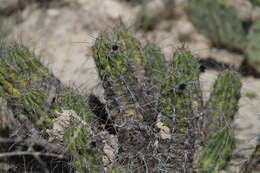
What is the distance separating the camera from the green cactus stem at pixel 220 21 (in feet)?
17.3

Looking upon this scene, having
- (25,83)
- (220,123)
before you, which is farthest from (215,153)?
(25,83)

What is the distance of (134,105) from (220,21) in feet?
8.27

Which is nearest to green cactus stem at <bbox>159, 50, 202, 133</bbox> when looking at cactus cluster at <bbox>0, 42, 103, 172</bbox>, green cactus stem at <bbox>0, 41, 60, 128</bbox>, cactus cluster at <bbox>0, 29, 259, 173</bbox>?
cactus cluster at <bbox>0, 29, 259, 173</bbox>

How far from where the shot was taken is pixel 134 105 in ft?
10.6

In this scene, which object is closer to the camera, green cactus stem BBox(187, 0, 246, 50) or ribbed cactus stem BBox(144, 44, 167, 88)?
ribbed cactus stem BBox(144, 44, 167, 88)

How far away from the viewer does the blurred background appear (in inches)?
195

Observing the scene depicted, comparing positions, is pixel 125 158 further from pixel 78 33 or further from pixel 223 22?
pixel 78 33

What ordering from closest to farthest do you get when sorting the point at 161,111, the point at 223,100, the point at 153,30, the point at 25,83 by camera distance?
the point at 161,111 < the point at 25,83 < the point at 223,100 < the point at 153,30

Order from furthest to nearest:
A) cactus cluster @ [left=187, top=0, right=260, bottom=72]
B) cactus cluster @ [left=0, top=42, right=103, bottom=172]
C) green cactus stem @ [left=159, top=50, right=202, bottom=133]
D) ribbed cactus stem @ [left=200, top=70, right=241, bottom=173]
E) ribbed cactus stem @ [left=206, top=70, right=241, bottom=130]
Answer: cactus cluster @ [left=187, top=0, right=260, bottom=72] < ribbed cactus stem @ [left=206, top=70, right=241, bottom=130] < ribbed cactus stem @ [left=200, top=70, right=241, bottom=173] < green cactus stem @ [left=159, top=50, right=202, bottom=133] < cactus cluster @ [left=0, top=42, right=103, bottom=172]

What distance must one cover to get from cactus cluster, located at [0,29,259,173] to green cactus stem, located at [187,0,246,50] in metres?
1.95

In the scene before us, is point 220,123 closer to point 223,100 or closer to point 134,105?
point 223,100

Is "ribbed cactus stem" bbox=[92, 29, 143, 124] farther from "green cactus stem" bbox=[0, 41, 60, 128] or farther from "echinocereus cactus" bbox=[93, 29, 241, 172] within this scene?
"green cactus stem" bbox=[0, 41, 60, 128]

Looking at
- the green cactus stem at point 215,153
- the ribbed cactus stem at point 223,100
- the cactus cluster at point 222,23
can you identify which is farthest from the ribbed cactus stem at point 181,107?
the cactus cluster at point 222,23

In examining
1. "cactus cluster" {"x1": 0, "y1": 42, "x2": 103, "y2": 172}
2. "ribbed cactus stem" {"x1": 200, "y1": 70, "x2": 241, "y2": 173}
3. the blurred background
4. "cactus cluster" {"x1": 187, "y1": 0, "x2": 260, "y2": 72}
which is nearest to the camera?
"cactus cluster" {"x1": 0, "y1": 42, "x2": 103, "y2": 172}
